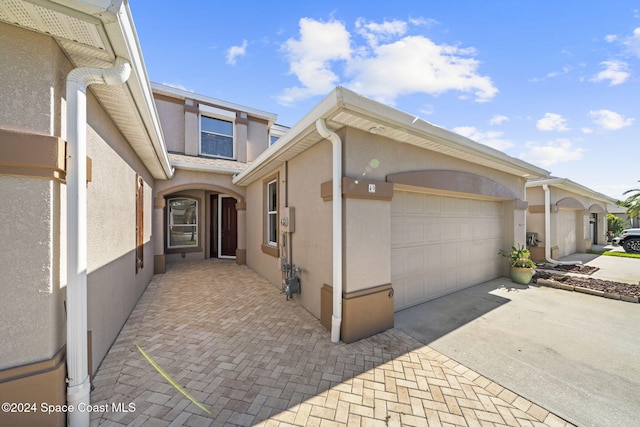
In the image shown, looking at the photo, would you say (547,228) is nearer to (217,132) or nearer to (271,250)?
(271,250)

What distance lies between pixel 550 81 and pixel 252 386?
26.4 feet

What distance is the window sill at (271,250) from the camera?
5.86m

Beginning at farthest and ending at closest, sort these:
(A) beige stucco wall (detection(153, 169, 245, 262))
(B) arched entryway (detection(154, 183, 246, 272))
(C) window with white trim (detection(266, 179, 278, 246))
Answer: (B) arched entryway (detection(154, 183, 246, 272)), (A) beige stucco wall (detection(153, 169, 245, 262)), (C) window with white trim (detection(266, 179, 278, 246))

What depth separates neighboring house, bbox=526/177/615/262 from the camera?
8.55 m

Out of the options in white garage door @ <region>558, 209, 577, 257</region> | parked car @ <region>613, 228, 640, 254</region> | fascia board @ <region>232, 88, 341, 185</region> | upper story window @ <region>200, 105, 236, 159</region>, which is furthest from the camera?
parked car @ <region>613, 228, 640, 254</region>

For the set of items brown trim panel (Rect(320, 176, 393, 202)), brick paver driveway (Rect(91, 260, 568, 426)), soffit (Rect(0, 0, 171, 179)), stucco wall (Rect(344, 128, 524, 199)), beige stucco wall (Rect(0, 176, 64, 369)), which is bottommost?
brick paver driveway (Rect(91, 260, 568, 426))

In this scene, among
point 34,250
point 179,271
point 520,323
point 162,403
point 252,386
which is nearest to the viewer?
point 34,250

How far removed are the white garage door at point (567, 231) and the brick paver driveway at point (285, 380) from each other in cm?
1098

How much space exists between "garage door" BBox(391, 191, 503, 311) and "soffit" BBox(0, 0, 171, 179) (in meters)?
4.03

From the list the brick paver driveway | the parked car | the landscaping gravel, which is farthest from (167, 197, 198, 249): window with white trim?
the parked car

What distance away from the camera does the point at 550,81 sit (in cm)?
525

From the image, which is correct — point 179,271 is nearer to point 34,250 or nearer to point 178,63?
point 178,63

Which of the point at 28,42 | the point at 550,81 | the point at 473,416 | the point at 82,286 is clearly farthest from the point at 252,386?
the point at 550,81

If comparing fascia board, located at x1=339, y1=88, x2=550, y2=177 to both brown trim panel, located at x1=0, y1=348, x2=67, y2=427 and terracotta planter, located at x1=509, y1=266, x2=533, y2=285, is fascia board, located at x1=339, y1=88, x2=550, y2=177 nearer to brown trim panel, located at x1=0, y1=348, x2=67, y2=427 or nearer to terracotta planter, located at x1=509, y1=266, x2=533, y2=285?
terracotta planter, located at x1=509, y1=266, x2=533, y2=285
